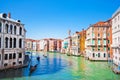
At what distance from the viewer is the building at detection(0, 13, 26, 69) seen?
69.9ft

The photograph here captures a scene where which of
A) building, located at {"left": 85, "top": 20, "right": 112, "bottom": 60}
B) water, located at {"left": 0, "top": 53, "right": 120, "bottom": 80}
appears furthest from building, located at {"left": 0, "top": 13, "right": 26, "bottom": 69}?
building, located at {"left": 85, "top": 20, "right": 112, "bottom": 60}

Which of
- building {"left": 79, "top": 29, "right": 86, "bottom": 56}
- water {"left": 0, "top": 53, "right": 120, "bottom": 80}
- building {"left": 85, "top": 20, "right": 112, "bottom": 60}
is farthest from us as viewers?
building {"left": 79, "top": 29, "right": 86, "bottom": 56}

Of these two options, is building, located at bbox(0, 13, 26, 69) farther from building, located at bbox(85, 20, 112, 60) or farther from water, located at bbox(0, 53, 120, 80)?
building, located at bbox(85, 20, 112, 60)

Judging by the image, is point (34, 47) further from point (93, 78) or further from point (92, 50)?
point (93, 78)

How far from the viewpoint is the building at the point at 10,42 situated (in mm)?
21300

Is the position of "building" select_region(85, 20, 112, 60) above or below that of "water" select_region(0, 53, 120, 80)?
above

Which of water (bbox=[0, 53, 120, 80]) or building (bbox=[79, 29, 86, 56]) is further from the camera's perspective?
building (bbox=[79, 29, 86, 56])

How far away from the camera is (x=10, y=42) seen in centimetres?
2311

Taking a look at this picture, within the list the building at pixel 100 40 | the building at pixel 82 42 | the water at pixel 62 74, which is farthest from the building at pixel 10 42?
the building at pixel 82 42

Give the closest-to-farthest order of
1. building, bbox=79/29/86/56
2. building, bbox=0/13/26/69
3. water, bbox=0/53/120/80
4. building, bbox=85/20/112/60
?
water, bbox=0/53/120/80 < building, bbox=0/13/26/69 < building, bbox=85/20/112/60 < building, bbox=79/29/86/56

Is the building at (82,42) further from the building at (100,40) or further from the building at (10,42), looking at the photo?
the building at (10,42)

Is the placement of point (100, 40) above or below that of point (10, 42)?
above

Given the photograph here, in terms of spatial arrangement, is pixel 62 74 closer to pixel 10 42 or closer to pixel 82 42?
pixel 10 42

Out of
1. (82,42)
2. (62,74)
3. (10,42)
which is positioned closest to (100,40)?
(82,42)
